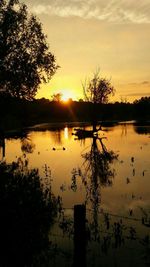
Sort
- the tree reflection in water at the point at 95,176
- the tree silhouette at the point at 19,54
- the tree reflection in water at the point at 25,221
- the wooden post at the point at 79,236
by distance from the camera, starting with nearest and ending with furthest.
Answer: the wooden post at the point at 79,236 → the tree reflection in water at the point at 25,221 → the tree reflection in water at the point at 95,176 → the tree silhouette at the point at 19,54

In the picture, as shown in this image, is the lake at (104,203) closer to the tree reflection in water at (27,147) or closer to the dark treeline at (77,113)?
the tree reflection in water at (27,147)

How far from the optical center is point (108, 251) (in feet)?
45.2

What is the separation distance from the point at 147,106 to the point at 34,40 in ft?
365

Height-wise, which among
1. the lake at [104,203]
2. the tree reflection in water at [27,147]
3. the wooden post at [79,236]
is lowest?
the lake at [104,203]

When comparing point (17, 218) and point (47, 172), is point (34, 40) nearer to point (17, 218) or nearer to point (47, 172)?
point (47, 172)

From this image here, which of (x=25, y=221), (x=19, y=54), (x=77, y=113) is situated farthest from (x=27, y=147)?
(x=77, y=113)

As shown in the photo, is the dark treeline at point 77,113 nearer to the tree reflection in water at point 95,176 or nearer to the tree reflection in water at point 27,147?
the tree reflection in water at point 27,147

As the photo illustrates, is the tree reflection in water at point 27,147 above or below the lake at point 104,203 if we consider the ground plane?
above

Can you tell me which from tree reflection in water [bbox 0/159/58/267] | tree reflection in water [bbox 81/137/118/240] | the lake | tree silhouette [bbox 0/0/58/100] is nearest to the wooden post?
the lake

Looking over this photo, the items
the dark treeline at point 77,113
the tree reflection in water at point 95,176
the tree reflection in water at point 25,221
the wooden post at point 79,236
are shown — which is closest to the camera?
the wooden post at point 79,236

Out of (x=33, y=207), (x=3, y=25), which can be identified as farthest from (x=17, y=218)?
(x=3, y=25)

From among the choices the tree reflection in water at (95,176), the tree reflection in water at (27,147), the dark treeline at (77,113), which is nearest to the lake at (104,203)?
the tree reflection in water at (95,176)

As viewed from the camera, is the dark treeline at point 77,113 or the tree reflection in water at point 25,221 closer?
the tree reflection in water at point 25,221

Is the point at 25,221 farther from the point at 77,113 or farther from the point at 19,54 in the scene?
the point at 77,113
